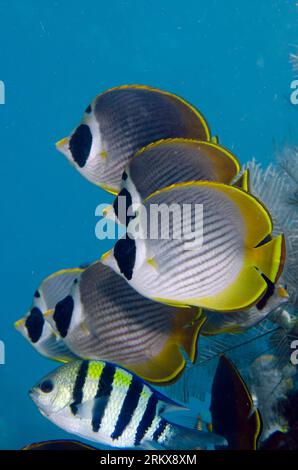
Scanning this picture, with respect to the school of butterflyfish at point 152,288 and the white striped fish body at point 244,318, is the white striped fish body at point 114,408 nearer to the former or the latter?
the school of butterflyfish at point 152,288

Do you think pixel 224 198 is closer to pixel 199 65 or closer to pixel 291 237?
pixel 291 237

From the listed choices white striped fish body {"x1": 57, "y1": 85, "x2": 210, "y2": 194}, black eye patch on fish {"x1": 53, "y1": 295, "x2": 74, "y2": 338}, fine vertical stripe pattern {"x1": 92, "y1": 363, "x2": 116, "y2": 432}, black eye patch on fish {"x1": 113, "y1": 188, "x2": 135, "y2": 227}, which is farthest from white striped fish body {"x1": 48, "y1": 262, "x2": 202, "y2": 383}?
white striped fish body {"x1": 57, "y1": 85, "x2": 210, "y2": 194}

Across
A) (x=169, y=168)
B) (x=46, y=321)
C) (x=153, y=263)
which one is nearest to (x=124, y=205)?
(x=169, y=168)

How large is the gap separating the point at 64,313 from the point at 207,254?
2.18ft

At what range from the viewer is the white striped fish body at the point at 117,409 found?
6.03ft

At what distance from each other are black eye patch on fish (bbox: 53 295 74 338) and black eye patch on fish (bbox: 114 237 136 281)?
1.43 feet

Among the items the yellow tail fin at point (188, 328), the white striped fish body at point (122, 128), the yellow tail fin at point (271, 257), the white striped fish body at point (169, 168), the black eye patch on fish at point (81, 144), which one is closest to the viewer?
the yellow tail fin at point (271, 257)

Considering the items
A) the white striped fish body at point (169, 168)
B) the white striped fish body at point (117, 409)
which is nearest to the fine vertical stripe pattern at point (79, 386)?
the white striped fish body at point (117, 409)

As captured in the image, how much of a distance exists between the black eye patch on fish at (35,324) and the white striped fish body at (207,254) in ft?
2.50

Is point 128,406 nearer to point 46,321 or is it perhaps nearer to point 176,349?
point 176,349

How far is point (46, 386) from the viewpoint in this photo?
192cm

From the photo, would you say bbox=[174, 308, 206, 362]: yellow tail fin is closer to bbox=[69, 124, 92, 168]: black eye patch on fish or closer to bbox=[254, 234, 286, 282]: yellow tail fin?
bbox=[254, 234, 286, 282]: yellow tail fin

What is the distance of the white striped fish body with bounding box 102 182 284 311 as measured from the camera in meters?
1.58

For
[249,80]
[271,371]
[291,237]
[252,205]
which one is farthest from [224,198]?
[249,80]
